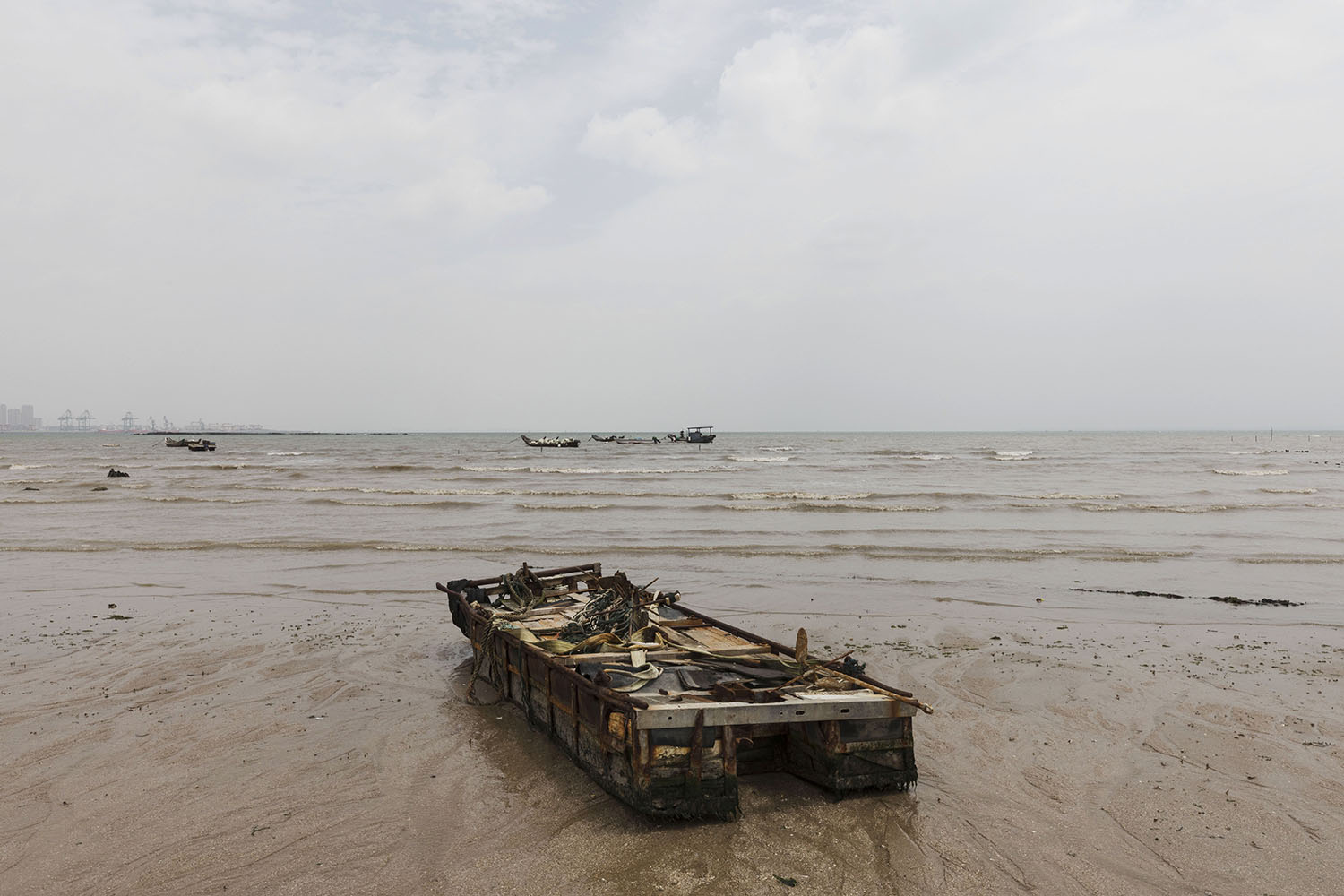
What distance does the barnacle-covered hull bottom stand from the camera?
4.81 m

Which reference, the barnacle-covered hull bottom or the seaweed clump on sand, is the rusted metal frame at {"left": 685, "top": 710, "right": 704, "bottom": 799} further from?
the seaweed clump on sand

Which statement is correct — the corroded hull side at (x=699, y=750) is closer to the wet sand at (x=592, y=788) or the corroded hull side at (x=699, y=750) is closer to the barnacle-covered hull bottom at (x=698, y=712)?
the barnacle-covered hull bottom at (x=698, y=712)

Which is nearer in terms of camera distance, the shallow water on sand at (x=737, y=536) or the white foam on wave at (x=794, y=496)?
the shallow water on sand at (x=737, y=536)

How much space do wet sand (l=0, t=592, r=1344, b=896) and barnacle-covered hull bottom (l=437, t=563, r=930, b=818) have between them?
22cm

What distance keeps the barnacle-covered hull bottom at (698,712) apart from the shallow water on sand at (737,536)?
501 cm

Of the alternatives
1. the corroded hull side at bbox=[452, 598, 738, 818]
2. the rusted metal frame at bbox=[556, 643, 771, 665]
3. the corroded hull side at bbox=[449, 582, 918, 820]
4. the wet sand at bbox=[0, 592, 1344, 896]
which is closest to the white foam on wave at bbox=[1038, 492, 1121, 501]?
the wet sand at bbox=[0, 592, 1344, 896]

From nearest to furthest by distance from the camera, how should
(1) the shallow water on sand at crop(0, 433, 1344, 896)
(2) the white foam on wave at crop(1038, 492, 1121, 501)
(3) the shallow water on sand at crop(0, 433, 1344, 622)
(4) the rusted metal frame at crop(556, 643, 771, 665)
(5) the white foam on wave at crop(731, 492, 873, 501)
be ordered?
1. (1) the shallow water on sand at crop(0, 433, 1344, 896)
2. (4) the rusted metal frame at crop(556, 643, 771, 665)
3. (3) the shallow water on sand at crop(0, 433, 1344, 622)
4. (2) the white foam on wave at crop(1038, 492, 1121, 501)
5. (5) the white foam on wave at crop(731, 492, 873, 501)

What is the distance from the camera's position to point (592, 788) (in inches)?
216

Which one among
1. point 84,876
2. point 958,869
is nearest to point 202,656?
point 84,876

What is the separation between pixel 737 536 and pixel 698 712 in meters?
14.2

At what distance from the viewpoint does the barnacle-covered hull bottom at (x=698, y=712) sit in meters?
4.81

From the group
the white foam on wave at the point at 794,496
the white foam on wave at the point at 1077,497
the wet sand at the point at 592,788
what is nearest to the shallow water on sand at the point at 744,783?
the wet sand at the point at 592,788

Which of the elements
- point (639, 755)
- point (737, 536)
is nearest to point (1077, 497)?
point (737, 536)

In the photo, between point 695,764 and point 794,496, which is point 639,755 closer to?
point 695,764
